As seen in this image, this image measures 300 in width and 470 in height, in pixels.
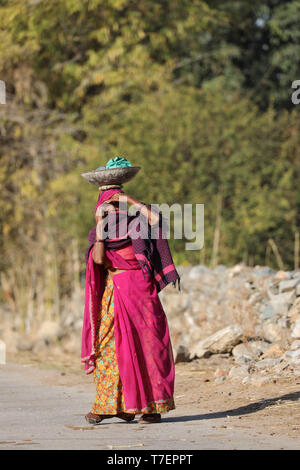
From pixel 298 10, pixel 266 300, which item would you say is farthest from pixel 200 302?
pixel 298 10

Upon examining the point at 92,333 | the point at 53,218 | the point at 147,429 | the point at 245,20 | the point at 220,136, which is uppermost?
the point at 245,20

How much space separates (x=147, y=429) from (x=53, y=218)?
12.9 metres

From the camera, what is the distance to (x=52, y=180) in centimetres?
2039

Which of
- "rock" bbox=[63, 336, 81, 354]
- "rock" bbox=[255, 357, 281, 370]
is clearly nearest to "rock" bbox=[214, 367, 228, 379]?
"rock" bbox=[255, 357, 281, 370]

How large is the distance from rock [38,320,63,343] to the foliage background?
776 mm

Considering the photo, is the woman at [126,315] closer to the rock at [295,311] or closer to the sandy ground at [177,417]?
the sandy ground at [177,417]

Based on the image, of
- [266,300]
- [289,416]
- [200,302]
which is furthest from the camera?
[200,302]

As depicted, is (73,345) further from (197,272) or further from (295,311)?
(295,311)

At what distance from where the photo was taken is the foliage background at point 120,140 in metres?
17.9

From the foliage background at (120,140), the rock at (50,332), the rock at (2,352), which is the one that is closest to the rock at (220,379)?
the rock at (2,352)

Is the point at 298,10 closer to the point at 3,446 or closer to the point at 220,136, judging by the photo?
the point at 220,136

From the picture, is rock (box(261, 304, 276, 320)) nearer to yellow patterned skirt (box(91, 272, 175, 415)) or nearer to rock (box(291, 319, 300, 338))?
rock (box(291, 319, 300, 338))

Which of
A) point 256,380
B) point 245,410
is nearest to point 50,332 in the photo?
point 256,380
